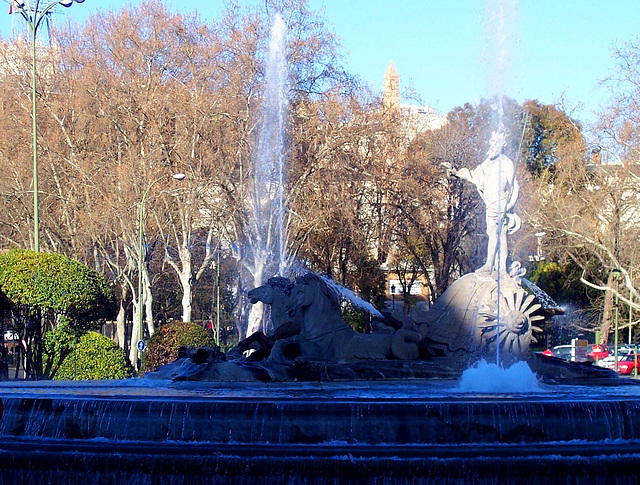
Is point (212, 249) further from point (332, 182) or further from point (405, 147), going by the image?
point (405, 147)

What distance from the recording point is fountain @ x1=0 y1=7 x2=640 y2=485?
9.54 metres

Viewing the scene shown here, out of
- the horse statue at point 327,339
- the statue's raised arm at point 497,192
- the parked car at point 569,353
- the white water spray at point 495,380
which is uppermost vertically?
Answer: the statue's raised arm at point 497,192

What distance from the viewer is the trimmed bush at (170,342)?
22453 millimetres

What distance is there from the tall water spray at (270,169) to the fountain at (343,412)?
53.9 feet

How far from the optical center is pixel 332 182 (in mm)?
32875

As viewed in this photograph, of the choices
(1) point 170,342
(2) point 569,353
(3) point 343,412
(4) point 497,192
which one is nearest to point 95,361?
(1) point 170,342

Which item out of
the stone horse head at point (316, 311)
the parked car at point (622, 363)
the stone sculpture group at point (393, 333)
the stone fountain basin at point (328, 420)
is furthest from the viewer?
the parked car at point (622, 363)

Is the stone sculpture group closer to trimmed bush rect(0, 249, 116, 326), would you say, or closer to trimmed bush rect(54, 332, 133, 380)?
trimmed bush rect(54, 332, 133, 380)

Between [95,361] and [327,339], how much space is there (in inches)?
382

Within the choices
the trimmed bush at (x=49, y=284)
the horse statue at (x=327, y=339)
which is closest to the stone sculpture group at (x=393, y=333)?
the horse statue at (x=327, y=339)

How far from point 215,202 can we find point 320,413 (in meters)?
22.7

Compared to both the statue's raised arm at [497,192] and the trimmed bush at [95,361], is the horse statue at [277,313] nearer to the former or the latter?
the statue's raised arm at [497,192]

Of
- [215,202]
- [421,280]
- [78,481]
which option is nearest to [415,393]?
[78,481]

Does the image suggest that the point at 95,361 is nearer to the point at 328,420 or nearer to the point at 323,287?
the point at 323,287
